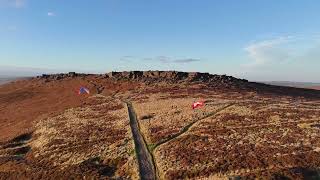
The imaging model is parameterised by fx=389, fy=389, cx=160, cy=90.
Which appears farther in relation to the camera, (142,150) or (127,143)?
(127,143)

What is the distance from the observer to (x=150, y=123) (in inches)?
2795

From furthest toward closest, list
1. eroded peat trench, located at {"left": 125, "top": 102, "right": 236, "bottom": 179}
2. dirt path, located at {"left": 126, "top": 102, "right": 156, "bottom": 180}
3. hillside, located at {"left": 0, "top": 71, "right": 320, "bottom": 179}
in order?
hillside, located at {"left": 0, "top": 71, "right": 320, "bottom": 179} < eroded peat trench, located at {"left": 125, "top": 102, "right": 236, "bottom": 179} < dirt path, located at {"left": 126, "top": 102, "right": 156, "bottom": 180}

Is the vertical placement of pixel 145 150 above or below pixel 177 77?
below

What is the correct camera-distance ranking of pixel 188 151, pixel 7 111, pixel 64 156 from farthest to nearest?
pixel 7 111
pixel 64 156
pixel 188 151

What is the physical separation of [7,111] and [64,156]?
6195 centimetres

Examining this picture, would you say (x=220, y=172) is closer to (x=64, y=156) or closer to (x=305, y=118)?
(x=64, y=156)

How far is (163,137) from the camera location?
5988 cm

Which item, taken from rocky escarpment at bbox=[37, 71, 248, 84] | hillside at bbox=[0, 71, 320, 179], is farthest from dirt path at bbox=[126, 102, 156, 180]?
rocky escarpment at bbox=[37, 71, 248, 84]

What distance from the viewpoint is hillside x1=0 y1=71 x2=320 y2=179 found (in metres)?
46.9

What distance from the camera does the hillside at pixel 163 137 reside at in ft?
154

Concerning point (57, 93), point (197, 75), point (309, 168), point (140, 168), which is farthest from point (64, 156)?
point (197, 75)

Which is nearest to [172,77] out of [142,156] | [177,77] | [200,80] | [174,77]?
[174,77]

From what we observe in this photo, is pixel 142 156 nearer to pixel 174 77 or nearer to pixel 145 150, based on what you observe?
pixel 145 150

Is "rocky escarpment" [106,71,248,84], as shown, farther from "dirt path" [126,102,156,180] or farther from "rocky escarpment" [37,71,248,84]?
"dirt path" [126,102,156,180]
